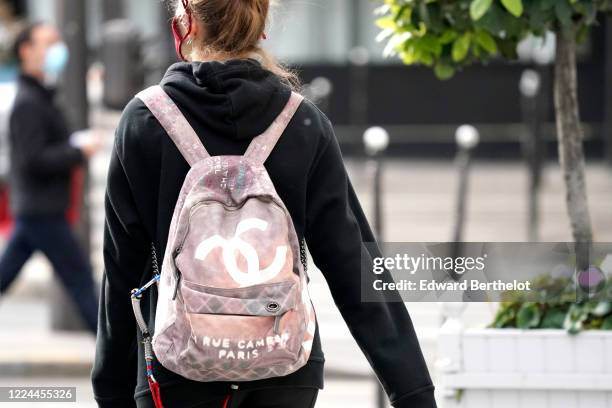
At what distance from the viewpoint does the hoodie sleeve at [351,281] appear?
2922 mm

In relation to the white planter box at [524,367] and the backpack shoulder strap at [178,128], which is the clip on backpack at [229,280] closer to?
the backpack shoulder strap at [178,128]

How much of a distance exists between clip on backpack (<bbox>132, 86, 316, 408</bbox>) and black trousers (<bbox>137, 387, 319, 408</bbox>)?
4 centimetres

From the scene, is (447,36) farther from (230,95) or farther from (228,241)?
(228,241)

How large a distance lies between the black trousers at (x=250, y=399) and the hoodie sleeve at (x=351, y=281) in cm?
18

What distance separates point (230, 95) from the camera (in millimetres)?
2834

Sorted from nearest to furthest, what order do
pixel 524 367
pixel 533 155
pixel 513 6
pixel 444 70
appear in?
pixel 513 6 < pixel 524 367 < pixel 444 70 < pixel 533 155

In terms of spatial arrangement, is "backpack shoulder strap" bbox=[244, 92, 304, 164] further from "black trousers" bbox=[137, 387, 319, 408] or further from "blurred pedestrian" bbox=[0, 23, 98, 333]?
"blurred pedestrian" bbox=[0, 23, 98, 333]

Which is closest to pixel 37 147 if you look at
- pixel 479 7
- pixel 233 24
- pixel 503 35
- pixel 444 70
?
pixel 444 70

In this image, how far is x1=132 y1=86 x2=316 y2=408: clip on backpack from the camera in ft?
8.75

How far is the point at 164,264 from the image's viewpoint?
9.07 ft

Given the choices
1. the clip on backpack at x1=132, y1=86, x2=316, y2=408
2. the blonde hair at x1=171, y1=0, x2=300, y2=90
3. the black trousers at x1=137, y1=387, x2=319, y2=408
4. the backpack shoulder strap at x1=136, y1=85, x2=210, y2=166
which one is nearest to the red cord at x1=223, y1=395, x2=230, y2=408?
the black trousers at x1=137, y1=387, x2=319, y2=408

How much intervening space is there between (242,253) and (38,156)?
5.15m

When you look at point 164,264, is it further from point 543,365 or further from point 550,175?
point 550,175

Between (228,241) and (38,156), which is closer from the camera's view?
(228,241)
